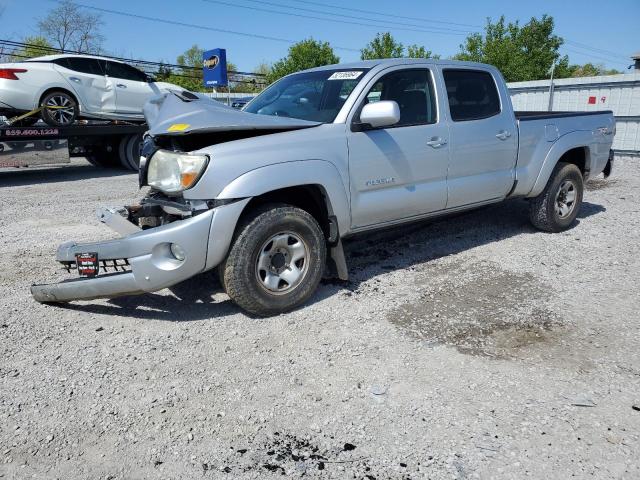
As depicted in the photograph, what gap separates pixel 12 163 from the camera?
9859mm

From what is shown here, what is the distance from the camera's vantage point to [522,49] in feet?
131

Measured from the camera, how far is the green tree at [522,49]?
1505 inches

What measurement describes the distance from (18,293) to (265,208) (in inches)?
89.8

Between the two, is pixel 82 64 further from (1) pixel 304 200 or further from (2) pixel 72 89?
(1) pixel 304 200

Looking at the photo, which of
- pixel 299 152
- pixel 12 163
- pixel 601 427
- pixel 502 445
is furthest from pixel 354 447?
pixel 12 163

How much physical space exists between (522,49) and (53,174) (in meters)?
37.4

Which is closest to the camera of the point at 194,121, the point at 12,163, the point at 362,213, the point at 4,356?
the point at 4,356

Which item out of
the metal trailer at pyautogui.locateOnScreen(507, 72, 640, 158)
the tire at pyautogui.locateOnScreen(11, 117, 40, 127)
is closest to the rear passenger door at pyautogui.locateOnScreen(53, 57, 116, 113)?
the tire at pyautogui.locateOnScreen(11, 117, 40, 127)

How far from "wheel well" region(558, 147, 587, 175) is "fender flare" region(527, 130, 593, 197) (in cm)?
16

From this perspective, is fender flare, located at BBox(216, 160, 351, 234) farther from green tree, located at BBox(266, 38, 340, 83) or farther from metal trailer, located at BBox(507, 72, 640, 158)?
green tree, located at BBox(266, 38, 340, 83)

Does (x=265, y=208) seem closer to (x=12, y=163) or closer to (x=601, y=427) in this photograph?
(x=601, y=427)

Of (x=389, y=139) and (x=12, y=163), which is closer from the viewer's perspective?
(x=389, y=139)

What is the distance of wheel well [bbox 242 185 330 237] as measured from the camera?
395cm

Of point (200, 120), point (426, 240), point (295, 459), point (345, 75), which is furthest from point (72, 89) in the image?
point (295, 459)
